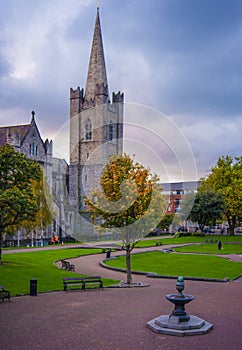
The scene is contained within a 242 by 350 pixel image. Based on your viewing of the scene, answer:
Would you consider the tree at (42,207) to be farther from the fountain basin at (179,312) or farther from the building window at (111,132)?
→ the building window at (111,132)

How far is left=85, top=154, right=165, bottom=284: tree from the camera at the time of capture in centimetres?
2791

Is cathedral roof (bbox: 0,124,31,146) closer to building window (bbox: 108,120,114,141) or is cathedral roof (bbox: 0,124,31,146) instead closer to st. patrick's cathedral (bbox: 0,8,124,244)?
st. patrick's cathedral (bbox: 0,8,124,244)

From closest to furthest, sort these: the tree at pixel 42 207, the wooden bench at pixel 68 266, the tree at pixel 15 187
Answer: the tree at pixel 15 187 → the wooden bench at pixel 68 266 → the tree at pixel 42 207

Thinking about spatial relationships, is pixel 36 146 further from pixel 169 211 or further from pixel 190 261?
pixel 169 211

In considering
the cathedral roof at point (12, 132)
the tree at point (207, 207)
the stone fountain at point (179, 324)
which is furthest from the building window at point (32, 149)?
the stone fountain at point (179, 324)

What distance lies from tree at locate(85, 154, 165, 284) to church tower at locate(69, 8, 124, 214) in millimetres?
59892

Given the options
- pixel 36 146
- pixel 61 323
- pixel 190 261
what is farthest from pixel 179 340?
pixel 36 146

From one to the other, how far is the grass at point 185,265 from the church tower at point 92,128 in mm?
44181

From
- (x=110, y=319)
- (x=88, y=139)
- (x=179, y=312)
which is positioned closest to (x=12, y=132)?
(x=88, y=139)

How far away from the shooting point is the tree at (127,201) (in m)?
27.9

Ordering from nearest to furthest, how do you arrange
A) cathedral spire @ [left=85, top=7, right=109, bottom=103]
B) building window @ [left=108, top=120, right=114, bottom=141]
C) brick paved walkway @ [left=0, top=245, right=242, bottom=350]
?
brick paved walkway @ [left=0, top=245, right=242, bottom=350] → cathedral spire @ [left=85, top=7, right=109, bottom=103] → building window @ [left=108, top=120, right=114, bottom=141]

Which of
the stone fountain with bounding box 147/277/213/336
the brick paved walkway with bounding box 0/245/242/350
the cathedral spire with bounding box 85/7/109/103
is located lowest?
the brick paved walkway with bounding box 0/245/242/350

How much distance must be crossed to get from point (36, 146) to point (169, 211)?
2620 inches

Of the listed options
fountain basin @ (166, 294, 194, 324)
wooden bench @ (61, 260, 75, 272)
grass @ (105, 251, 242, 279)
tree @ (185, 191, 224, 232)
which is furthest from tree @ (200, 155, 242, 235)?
fountain basin @ (166, 294, 194, 324)
